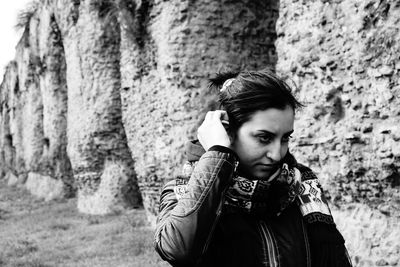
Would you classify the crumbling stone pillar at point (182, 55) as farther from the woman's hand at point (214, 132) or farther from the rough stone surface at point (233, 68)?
the woman's hand at point (214, 132)

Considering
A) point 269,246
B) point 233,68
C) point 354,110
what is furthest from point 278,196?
point 233,68

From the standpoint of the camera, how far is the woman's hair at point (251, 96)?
191 centimetres

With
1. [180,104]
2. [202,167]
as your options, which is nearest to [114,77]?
[180,104]

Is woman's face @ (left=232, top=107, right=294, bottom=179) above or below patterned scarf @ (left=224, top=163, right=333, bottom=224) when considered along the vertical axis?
above

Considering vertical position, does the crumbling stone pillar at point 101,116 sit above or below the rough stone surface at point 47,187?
above

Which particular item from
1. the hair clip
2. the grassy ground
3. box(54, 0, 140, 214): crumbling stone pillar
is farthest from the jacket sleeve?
box(54, 0, 140, 214): crumbling stone pillar

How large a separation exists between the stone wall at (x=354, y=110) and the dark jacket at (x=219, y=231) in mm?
2670

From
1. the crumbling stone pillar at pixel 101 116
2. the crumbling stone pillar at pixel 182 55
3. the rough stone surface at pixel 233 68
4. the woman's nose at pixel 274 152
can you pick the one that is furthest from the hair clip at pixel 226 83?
the crumbling stone pillar at pixel 101 116

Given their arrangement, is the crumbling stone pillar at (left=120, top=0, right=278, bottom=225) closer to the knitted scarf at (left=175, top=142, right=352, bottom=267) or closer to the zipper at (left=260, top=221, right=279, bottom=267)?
the knitted scarf at (left=175, top=142, right=352, bottom=267)

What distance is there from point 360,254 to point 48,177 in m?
17.9

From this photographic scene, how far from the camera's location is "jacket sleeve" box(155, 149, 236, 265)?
181 cm

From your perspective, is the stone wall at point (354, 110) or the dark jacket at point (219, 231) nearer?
the dark jacket at point (219, 231)

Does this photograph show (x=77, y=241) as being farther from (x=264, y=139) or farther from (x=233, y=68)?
(x=264, y=139)

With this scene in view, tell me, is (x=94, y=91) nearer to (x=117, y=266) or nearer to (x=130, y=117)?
(x=130, y=117)
